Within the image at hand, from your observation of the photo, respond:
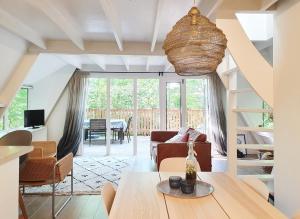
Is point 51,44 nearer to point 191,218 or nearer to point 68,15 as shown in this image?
point 68,15

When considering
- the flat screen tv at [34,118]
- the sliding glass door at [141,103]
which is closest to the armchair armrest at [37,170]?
the flat screen tv at [34,118]

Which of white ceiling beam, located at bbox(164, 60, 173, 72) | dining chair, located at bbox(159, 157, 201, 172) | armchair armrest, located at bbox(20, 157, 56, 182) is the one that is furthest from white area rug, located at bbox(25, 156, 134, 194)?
white ceiling beam, located at bbox(164, 60, 173, 72)

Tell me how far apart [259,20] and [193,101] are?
2.89 metres

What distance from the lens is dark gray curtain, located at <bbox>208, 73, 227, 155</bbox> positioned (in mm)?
6758

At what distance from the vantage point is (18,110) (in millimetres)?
5910

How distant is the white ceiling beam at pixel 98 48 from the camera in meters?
4.09

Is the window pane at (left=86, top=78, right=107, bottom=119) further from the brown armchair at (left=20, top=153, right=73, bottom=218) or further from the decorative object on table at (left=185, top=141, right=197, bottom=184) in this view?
the decorative object on table at (left=185, top=141, right=197, bottom=184)

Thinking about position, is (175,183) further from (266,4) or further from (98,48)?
(98,48)

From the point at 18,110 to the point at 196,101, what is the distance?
4371 mm

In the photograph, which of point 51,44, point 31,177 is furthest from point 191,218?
point 51,44

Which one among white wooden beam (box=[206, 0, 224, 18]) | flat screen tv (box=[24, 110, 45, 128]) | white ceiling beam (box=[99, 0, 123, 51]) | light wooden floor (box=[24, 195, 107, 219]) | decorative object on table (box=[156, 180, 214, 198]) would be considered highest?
white ceiling beam (box=[99, 0, 123, 51])

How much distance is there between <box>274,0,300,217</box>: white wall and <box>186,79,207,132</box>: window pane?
4.46m

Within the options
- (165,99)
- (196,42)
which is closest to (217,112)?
(165,99)

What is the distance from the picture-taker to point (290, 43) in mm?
2258
